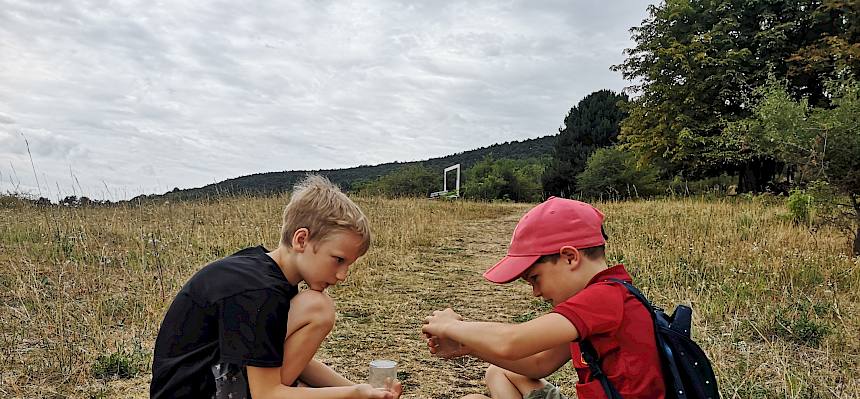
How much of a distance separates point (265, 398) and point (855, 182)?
772 cm

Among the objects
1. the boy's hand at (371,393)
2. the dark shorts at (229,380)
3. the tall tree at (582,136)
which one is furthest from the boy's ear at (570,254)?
the tall tree at (582,136)

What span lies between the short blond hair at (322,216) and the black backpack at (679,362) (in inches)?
37.0

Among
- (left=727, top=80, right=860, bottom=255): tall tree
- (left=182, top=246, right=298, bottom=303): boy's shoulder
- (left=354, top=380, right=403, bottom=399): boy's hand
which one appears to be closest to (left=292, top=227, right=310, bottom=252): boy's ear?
(left=182, top=246, right=298, bottom=303): boy's shoulder

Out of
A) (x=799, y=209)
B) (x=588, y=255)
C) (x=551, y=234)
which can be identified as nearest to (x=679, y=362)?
(x=588, y=255)

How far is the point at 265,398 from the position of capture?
2158 mm

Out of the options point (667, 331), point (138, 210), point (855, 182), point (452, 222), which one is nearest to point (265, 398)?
point (667, 331)

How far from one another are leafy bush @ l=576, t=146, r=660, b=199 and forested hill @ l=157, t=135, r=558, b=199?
10700mm

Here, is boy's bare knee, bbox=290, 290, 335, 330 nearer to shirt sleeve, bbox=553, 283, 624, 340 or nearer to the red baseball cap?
the red baseball cap

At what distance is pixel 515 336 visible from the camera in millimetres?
2066

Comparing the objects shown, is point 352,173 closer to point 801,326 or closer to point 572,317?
point 801,326

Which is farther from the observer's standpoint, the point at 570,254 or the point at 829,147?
the point at 829,147

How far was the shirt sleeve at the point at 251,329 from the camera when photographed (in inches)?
82.3

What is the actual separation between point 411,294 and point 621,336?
15.0 ft

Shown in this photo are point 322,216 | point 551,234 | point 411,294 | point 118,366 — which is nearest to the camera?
point 551,234
